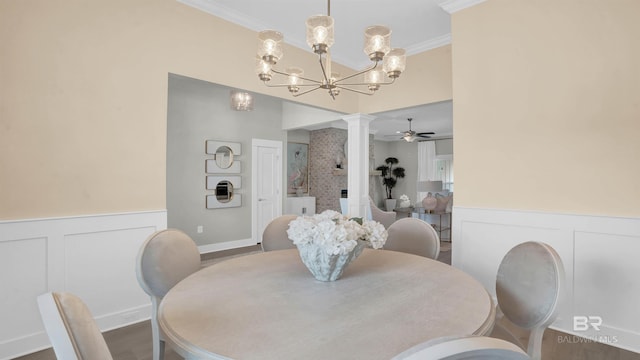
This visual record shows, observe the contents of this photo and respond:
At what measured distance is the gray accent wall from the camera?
5.03m

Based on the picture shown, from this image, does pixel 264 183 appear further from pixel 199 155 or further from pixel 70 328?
pixel 70 328

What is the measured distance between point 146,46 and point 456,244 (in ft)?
10.8

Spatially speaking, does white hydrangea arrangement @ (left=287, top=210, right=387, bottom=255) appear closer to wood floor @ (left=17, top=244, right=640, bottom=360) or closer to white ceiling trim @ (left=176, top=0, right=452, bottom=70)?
wood floor @ (left=17, top=244, right=640, bottom=360)

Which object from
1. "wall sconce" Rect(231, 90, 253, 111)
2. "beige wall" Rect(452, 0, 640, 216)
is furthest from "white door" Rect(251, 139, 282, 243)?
"beige wall" Rect(452, 0, 640, 216)

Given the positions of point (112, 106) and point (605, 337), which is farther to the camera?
point (112, 106)

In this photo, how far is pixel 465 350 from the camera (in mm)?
588

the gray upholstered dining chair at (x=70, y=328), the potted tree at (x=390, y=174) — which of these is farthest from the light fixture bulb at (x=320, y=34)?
the potted tree at (x=390, y=174)

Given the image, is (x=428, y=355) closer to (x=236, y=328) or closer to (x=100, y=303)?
(x=236, y=328)

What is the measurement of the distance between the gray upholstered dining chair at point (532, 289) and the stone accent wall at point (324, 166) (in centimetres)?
623

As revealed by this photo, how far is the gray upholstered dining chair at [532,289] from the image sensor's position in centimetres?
132

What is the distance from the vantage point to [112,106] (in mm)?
2578

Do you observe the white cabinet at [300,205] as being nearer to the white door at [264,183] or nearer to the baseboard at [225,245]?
the white door at [264,183]

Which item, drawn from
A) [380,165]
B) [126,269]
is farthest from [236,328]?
[380,165]

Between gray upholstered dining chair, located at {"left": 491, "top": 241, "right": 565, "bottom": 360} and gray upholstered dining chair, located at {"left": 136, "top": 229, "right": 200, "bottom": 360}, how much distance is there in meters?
1.59
